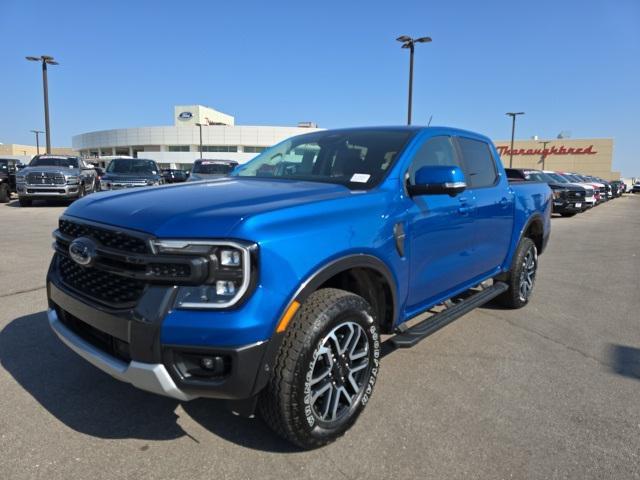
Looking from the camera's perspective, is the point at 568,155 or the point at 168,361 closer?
the point at 168,361

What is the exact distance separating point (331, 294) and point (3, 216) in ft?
45.1

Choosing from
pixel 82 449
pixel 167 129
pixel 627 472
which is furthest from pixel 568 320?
pixel 167 129

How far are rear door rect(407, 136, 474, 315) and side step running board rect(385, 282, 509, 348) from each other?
127mm

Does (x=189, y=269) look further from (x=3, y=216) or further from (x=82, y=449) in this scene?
(x=3, y=216)

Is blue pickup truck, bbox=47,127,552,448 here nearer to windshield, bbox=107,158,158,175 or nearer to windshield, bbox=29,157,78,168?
windshield, bbox=107,158,158,175

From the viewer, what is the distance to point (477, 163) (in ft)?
14.1

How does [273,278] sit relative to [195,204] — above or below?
below

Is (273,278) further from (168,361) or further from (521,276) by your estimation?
(521,276)

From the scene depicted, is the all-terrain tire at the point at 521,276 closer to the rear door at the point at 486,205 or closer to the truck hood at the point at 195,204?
the rear door at the point at 486,205

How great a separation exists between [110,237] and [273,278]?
0.89m

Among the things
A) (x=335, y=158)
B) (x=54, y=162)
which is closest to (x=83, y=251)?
(x=335, y=158)

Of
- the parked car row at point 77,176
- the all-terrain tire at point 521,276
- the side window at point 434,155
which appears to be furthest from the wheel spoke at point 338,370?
the parked car row at point 77,176

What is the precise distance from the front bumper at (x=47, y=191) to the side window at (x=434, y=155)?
47.6 feet

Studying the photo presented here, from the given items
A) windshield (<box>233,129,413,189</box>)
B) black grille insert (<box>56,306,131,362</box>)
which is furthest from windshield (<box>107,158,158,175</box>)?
black grille insert (<box>56,306,131,362</box>)
